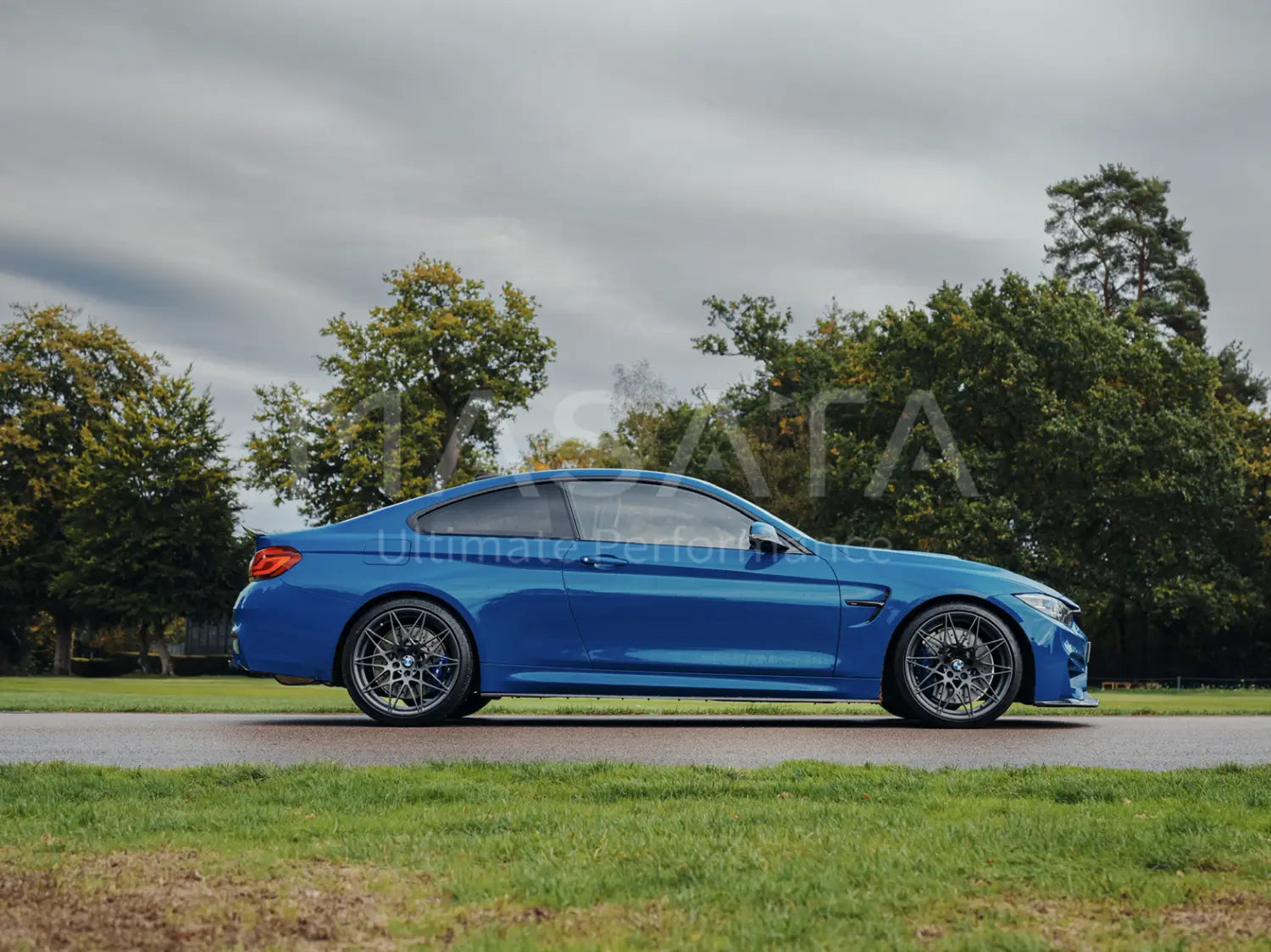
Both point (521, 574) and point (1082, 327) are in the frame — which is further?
point (1082, 327)

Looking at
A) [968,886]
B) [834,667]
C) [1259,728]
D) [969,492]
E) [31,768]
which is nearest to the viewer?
[968,886]

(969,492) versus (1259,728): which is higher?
(969,492)

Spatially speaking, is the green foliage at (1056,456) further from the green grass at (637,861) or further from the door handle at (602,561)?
the green grass at (637,861)

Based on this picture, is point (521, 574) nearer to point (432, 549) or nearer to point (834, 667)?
point (432, 549)

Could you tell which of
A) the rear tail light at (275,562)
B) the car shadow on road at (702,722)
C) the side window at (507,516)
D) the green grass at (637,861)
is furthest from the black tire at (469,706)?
the green grass at (637,861)

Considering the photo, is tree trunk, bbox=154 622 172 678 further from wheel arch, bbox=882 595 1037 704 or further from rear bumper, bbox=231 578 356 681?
wheel arch, bbox=882 595 1037 704

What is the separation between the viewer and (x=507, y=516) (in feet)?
28.3

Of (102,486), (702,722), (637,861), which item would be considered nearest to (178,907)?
(637,861)

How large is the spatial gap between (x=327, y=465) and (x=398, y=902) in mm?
40884

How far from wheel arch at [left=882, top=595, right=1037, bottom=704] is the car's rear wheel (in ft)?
8.79

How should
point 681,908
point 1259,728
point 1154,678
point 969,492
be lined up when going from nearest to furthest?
point 681,908 < point 1259,728 < point 969,492 < point 1154,678

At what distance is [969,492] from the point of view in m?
34.8

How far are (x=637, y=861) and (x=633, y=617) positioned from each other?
444cm

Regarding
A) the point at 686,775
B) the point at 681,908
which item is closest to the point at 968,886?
the point at 681,908
